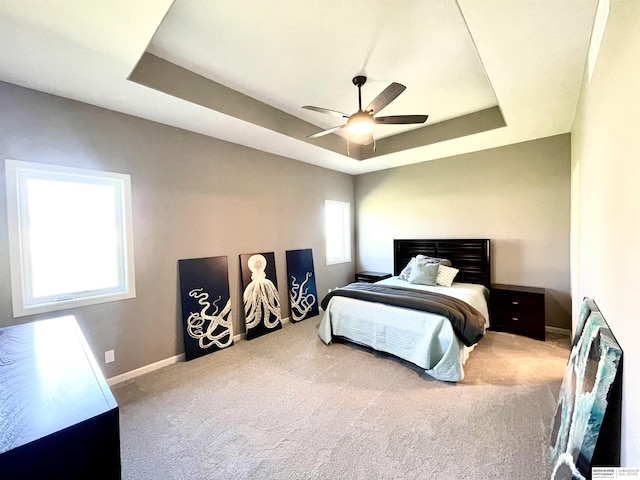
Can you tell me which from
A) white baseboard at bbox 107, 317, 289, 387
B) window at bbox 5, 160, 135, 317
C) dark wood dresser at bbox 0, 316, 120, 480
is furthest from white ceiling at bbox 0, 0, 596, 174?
white baseboard at bbox 107, 317, 289, 387

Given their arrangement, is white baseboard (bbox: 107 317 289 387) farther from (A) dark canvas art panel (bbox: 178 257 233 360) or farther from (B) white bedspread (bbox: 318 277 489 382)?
(B) white bedspread (bbox: 318 277 489 382)

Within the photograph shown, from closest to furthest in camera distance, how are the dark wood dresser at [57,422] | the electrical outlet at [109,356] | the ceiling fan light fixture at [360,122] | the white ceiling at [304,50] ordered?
the dark wood dresser at [57,422] < the white ceiling at [304,50] < the ceiling fan light fixture at [360,122] < the electrical outlet at [109,356]

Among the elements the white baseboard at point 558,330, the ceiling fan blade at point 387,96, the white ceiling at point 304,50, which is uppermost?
the white ceiling at point 304,50

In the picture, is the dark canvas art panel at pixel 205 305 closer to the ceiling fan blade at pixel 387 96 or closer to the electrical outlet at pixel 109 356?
the electrical outlet at pixel 109 356

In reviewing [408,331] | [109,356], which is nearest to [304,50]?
[408,331]

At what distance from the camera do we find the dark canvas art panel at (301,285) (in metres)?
4.30

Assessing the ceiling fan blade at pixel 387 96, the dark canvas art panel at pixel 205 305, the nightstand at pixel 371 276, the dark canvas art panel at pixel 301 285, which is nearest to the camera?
the ceiling fan blade at pixel 387 96

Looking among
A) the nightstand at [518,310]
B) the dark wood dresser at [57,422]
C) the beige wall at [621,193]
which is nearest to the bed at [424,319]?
the nightstand at [518,310]

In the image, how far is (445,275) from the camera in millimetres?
3918

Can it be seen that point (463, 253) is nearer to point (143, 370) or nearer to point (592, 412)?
point (592, 412)

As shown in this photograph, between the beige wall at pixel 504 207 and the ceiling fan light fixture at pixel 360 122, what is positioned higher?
the ceiling fan light fixture at pixel 360 122

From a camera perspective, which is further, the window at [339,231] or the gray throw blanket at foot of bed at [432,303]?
the window at [339,231]

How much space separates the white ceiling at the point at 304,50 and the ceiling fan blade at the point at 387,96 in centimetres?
36

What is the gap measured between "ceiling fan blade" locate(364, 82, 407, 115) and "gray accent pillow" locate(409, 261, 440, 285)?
2.38m
